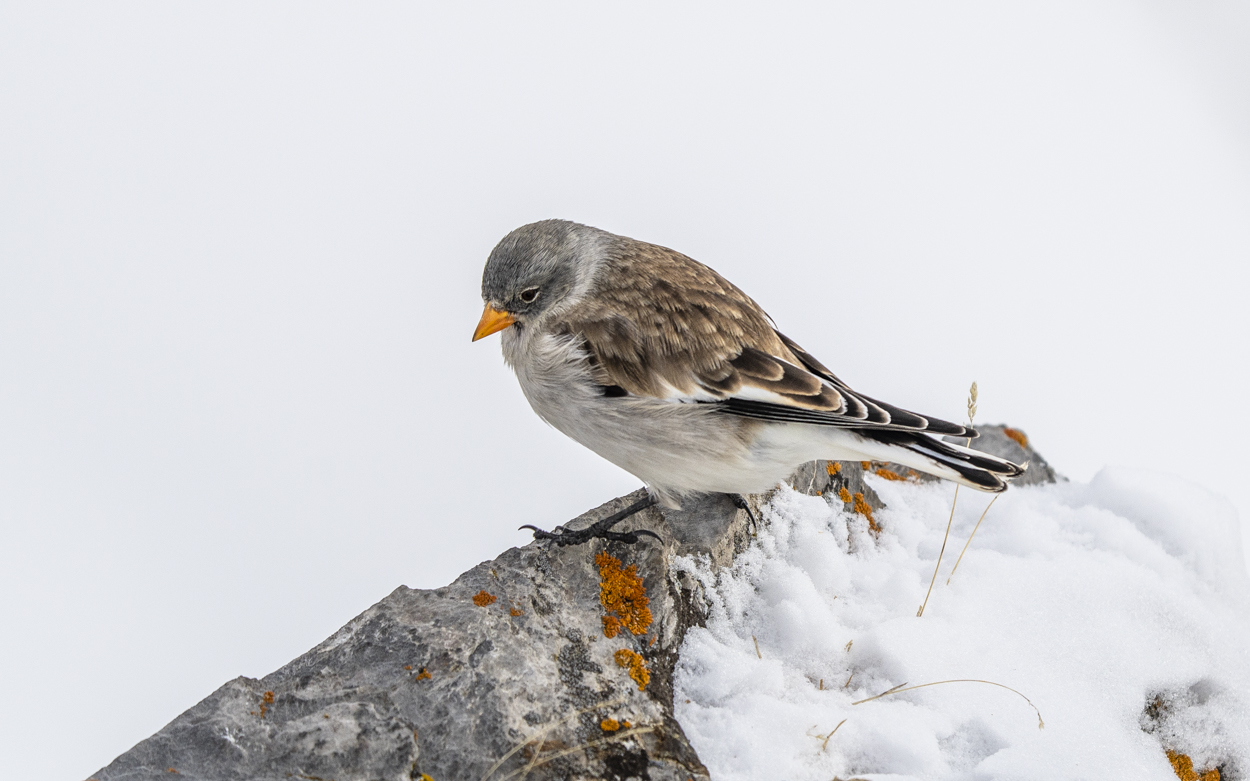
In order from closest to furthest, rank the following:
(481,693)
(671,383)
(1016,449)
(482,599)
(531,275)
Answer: (481,693) < (482,599) < (671,383) < (531,275) < (1016,449)

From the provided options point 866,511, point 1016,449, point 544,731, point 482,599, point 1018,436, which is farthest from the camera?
point 1018,436

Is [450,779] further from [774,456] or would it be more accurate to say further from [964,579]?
[964,579]

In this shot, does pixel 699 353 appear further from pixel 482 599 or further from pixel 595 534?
pixel 482 599

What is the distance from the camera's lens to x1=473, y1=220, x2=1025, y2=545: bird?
3.43m

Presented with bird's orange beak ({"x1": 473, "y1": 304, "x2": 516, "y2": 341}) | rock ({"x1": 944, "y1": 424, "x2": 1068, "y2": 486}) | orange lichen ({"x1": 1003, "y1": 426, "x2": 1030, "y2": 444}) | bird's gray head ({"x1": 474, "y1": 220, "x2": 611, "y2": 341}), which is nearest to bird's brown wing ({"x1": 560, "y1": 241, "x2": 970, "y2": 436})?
bird's gray head ({"x1": 474, "y1": 220, "x2": 611, "y2": 341})

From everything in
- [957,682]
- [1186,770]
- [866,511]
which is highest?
[866,511]

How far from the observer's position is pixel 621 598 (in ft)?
11.6

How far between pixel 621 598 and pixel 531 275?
4.15 feet

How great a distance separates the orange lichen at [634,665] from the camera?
128 inches

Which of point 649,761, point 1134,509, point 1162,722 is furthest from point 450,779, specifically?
point 1134,509

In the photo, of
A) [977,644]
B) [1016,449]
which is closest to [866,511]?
[977,644]

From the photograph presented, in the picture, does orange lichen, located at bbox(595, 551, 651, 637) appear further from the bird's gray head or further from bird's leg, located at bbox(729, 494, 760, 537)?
the bird's gray head

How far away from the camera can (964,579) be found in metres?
4.07

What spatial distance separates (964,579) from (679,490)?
1.26 m
